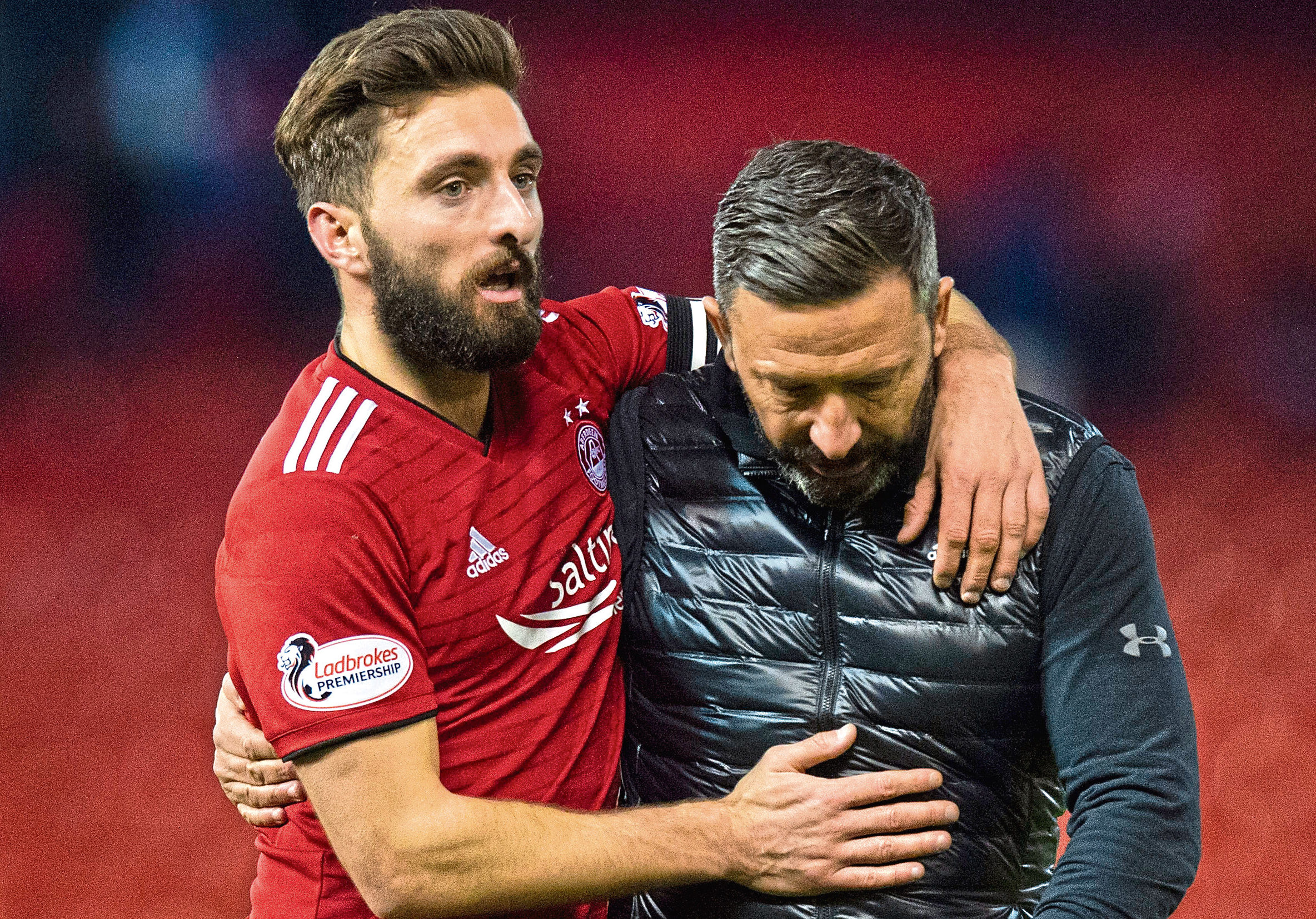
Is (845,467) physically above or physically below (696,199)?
above

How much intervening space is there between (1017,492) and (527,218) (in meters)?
0.69

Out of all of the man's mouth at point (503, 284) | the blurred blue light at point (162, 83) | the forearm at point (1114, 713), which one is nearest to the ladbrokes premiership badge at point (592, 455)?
the man's mouth at point (503, 284)

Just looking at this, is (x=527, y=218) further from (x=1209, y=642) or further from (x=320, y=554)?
(x=1209, y=642)

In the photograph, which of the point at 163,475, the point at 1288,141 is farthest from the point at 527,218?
the point at 1288,141

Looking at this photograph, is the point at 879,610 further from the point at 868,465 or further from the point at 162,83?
the point at 162,83

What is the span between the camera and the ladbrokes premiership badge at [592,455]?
171 cm

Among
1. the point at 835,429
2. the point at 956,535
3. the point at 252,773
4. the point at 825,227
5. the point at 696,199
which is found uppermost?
the point at 825,227

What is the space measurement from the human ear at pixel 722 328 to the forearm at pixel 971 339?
0.92 ft

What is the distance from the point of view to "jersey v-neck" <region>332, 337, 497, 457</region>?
1589 mm

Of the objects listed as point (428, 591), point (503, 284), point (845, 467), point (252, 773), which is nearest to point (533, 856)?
point (428, 591)

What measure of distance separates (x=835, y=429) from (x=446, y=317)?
50 centimetres

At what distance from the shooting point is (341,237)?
1.64m

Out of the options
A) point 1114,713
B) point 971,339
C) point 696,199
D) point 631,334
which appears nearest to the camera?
point 1114,713

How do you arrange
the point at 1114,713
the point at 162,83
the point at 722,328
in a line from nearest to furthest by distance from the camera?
the point at 1114,713 < the point at 722,328 < the point at 162,83
